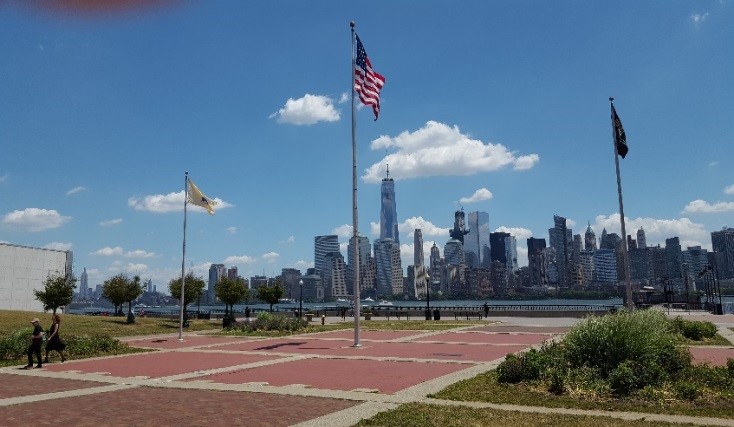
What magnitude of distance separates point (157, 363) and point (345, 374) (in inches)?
323

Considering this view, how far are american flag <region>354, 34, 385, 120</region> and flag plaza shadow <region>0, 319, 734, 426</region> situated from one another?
39.6 feet

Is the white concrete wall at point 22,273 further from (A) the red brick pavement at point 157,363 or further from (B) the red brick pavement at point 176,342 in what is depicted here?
(A) the red brick pavement at point 157,363

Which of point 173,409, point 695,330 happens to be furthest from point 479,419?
point 695,330

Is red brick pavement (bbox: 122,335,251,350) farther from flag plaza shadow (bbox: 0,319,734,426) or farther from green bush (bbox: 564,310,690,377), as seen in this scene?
green bush (bbox: 564,310,690,377)

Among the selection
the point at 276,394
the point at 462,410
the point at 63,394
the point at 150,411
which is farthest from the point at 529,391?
the point at 63,394

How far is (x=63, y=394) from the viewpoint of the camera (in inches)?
547

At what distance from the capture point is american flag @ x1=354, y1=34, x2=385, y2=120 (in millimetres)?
27250

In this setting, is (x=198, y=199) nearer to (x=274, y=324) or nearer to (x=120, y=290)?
(x=274, y=324)

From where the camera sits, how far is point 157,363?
20891 millimetres

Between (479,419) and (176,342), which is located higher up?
(479,419)

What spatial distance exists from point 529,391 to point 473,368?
4.95 metres

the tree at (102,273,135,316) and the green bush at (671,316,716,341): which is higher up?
the tree at (102,273,135,316)

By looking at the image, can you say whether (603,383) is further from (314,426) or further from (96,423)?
(96,423)

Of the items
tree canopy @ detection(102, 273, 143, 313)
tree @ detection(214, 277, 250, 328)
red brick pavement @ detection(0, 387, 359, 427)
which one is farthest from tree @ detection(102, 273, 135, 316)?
red brick pavement @ detection(0, 387, 359, 427)
